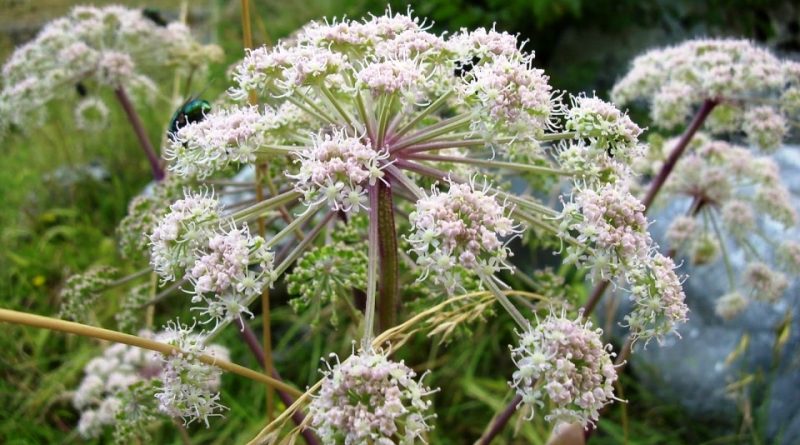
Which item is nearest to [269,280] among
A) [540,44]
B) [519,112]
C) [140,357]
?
[519,112]

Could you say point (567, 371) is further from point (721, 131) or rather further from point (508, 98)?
point (721, 131)

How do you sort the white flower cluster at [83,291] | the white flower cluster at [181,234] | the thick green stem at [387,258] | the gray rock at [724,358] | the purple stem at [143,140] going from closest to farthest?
the white flower cluster at [181,234], the thick green stem at [387,258], the white flower cluster at [83,291], the purple stem at [143,140], the gray rock at [724,358]

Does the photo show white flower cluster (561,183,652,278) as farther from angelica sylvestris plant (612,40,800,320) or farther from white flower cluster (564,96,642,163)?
angelica sylvestris plant (612,40,800,320)

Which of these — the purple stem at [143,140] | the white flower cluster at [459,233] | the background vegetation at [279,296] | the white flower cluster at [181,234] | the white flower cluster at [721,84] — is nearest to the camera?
the white flower cluster at [459,233]

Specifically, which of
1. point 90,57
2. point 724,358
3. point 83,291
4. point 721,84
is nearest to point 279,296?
point 90,57

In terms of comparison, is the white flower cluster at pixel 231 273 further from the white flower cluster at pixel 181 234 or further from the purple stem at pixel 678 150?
the purple stem at pixel 678 150

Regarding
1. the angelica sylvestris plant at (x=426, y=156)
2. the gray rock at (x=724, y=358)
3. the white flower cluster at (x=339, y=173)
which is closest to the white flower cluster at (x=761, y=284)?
the gray rock at (x=724, y=358)

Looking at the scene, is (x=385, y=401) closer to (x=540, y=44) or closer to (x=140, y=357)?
(x=140, y=357)
